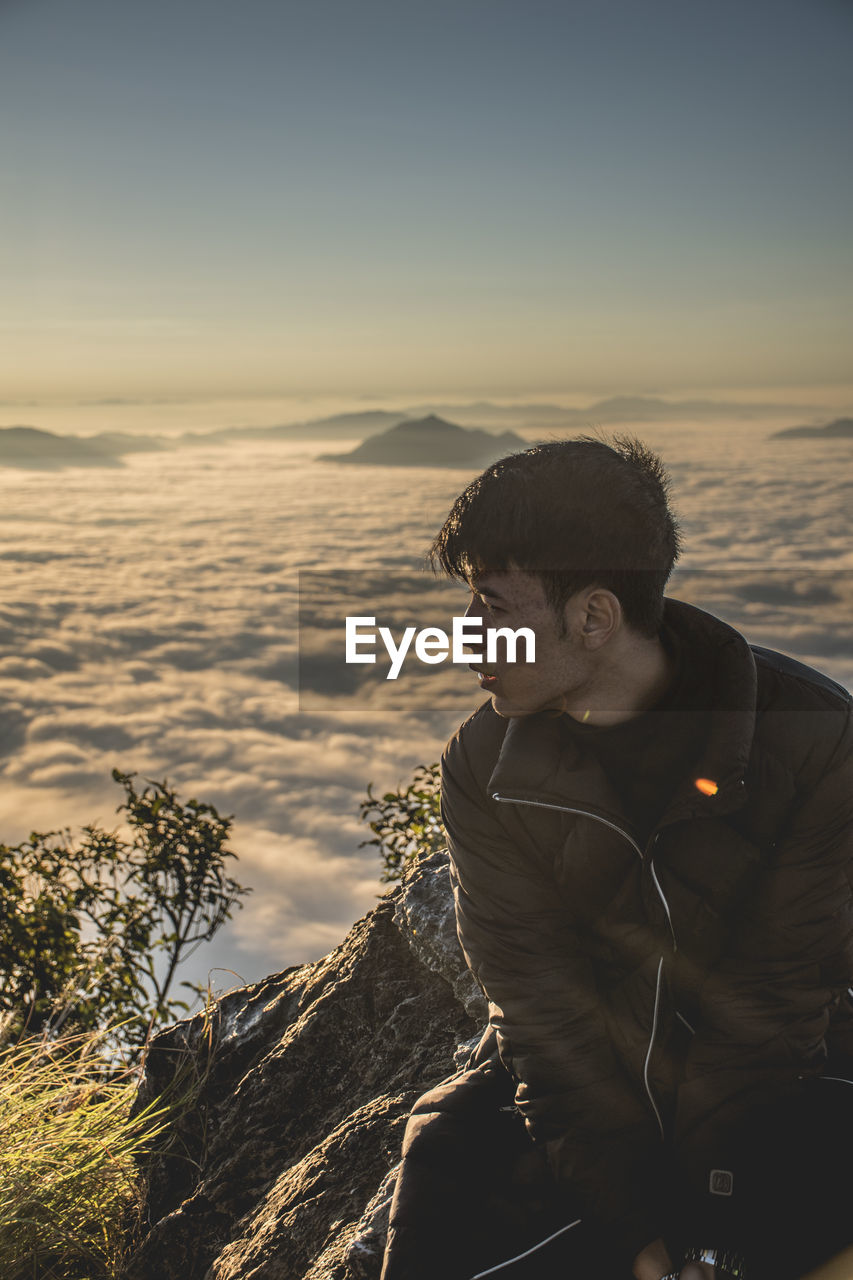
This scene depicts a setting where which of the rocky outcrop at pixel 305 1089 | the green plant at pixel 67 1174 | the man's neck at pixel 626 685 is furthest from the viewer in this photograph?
the green plant at pixel 67 1174

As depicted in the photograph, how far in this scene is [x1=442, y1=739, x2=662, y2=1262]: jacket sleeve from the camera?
7.30 ft

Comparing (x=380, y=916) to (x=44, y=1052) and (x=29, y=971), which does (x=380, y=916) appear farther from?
(x=29, y=971)

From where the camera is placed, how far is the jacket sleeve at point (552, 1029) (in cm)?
223

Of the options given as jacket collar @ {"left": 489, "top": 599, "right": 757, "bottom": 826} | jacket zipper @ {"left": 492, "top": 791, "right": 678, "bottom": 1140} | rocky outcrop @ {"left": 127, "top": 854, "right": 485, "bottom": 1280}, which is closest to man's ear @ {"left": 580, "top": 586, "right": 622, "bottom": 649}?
jacket collar @ {"left": 489, "top": 599, "right": 757, "bottom": 826}

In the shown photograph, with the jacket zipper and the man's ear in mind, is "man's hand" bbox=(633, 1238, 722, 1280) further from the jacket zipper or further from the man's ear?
the man's ear

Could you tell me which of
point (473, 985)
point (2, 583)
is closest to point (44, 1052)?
point (473, 985)

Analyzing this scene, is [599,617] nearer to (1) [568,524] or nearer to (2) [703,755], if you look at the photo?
(1) [568,524]

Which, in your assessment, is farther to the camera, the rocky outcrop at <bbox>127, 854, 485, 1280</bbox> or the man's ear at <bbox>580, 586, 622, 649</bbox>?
the rocky outcrop at <bbox>127, 854, 485, 1280</bbox>

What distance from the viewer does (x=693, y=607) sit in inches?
98.7

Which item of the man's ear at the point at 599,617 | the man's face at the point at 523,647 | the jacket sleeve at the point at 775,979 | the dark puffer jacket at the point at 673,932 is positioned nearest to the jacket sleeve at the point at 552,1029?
the dark puffer jacket at the point at 673,932

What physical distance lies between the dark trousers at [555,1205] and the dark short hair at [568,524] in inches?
48.5

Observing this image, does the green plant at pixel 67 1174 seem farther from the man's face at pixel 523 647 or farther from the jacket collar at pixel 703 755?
the man's face at pixel 523 647

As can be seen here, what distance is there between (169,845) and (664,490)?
246 inches

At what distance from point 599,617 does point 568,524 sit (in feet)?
0.77
